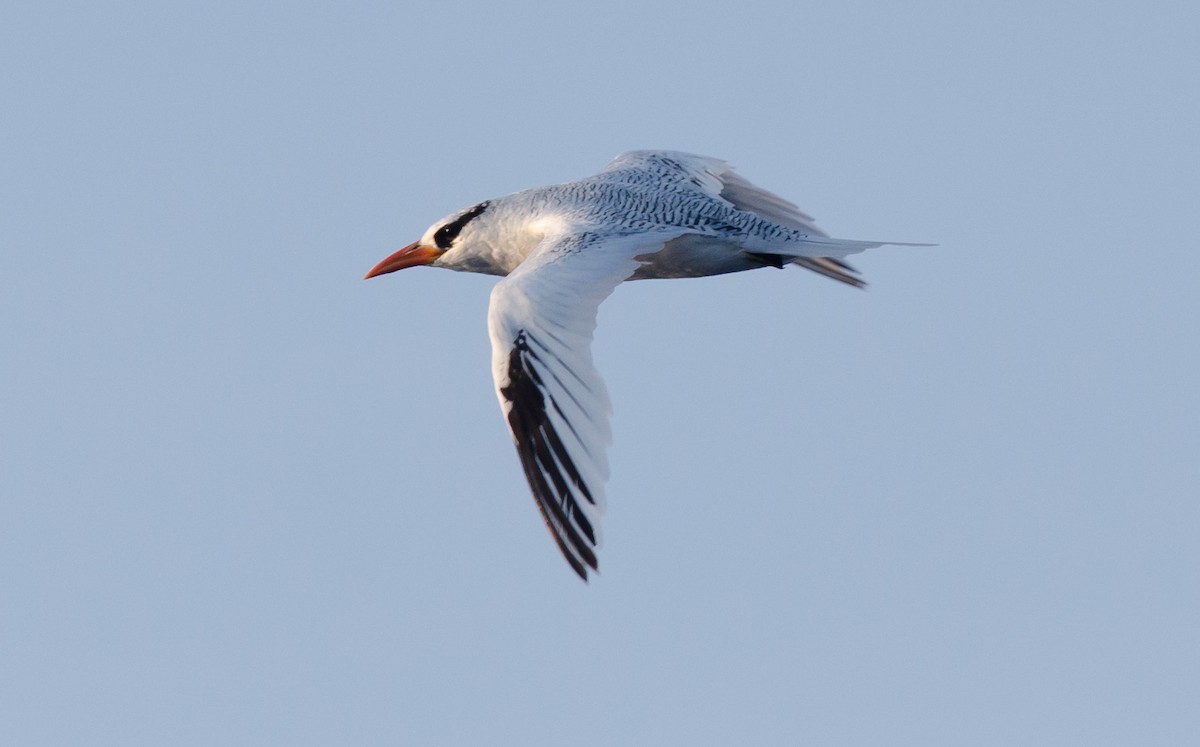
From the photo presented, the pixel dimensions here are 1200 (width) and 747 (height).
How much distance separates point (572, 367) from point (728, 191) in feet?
23.4

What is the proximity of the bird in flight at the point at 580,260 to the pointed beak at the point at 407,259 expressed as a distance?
0.05 feet

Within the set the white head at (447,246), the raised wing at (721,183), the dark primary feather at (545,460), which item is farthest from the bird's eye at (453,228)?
the dark primary feather at (545,460)

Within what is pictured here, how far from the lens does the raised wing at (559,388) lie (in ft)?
36.7

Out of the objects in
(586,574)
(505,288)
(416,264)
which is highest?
(416,264)

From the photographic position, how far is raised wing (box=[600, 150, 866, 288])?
16.9 metres

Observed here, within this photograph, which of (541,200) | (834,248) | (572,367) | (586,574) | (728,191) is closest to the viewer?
(586,574)

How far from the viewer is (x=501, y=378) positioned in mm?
11836

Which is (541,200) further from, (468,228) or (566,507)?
(566,507)

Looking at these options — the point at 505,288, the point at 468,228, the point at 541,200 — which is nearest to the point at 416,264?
the point at 468,228

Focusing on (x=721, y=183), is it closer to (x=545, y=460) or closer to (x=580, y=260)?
(x=580, y=260)

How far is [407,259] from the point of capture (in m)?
17.0

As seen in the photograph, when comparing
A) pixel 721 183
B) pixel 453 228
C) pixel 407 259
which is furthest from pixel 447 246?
pixel 721 183

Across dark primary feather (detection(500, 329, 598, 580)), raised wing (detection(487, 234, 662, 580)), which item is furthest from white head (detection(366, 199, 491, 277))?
dark primary feather (detection(500, 329, 598, 580))

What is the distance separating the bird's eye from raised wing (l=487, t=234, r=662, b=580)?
3.44 m
